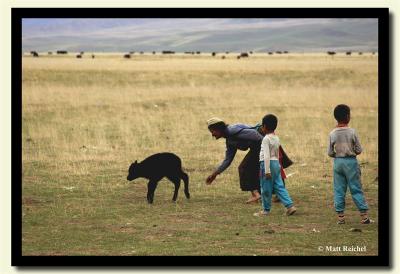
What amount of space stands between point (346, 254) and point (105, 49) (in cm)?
14455

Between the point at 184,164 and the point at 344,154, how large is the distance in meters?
6.96

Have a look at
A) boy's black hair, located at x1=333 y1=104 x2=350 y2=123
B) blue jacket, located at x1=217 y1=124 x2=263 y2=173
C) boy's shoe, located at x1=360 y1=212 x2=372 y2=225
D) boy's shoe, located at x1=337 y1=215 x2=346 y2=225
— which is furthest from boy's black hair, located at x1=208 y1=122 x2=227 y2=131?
boy's shoe, located at x1=360 y1=212 x2=372 y2=225

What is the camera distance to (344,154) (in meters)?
10.8

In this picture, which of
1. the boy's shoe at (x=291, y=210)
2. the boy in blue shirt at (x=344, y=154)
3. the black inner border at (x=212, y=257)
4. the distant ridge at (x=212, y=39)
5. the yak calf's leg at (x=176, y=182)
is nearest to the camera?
the black inner border at (x=212, y=257)

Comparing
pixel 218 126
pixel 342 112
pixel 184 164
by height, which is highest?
pixel 342 112

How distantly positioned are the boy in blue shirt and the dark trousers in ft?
6.41

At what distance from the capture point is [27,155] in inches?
731

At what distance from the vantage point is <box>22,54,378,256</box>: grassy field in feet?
35.0

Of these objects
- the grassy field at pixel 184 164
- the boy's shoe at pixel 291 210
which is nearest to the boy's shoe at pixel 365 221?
the grassy field at pixel 184 164

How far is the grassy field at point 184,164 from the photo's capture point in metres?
10.7

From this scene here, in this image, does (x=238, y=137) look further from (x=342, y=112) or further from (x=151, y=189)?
(x=342, y=112)

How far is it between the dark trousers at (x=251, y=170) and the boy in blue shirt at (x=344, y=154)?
76.9 inches

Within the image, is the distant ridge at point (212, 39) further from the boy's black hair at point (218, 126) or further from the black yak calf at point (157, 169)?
the boy's black hair at point (218, 126)

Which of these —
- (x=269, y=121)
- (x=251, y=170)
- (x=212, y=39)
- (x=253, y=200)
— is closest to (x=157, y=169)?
(x=251, y=170)
